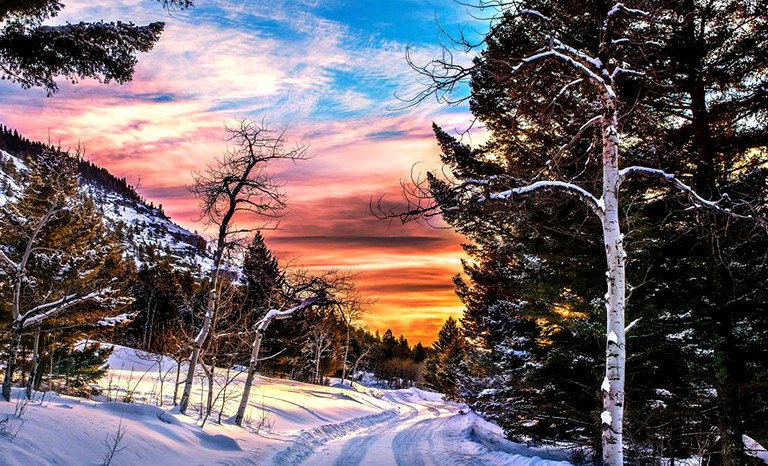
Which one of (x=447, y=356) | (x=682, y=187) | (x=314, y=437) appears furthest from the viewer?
(x=447, y=356)

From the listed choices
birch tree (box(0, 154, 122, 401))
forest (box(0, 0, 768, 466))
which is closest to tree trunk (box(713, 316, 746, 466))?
forest (box(0, 0, 768, 466))

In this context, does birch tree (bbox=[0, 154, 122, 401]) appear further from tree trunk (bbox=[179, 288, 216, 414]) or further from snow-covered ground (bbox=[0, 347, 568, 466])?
tree trunk (bbox=[179, 288, 216, 414])

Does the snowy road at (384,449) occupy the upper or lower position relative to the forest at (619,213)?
lower

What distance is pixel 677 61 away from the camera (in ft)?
32.0

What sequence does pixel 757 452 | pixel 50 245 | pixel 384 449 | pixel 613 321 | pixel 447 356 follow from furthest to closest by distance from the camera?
pixel 447 356 < pixel 50 245 < pixel 384 449 < pixel 757 452 < pixel 613 321

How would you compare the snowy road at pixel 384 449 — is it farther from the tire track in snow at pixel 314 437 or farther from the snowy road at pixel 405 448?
the tire track in snow at pixel 314 437

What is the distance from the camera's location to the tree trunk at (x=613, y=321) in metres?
5.23

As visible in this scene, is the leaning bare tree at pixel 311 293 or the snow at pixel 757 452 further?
the leaning bare tree at pixel 311 293

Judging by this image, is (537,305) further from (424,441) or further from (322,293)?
(322,293)

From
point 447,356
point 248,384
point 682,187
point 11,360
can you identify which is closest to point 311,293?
point 248,384

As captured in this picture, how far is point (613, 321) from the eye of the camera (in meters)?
5.49

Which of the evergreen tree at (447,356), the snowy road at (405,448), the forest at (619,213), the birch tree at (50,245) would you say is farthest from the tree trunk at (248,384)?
the evergreen tree at (447,356)

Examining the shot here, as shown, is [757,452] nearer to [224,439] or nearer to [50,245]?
[224,439]

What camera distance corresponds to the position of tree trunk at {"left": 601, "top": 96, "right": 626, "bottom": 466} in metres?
5.23
